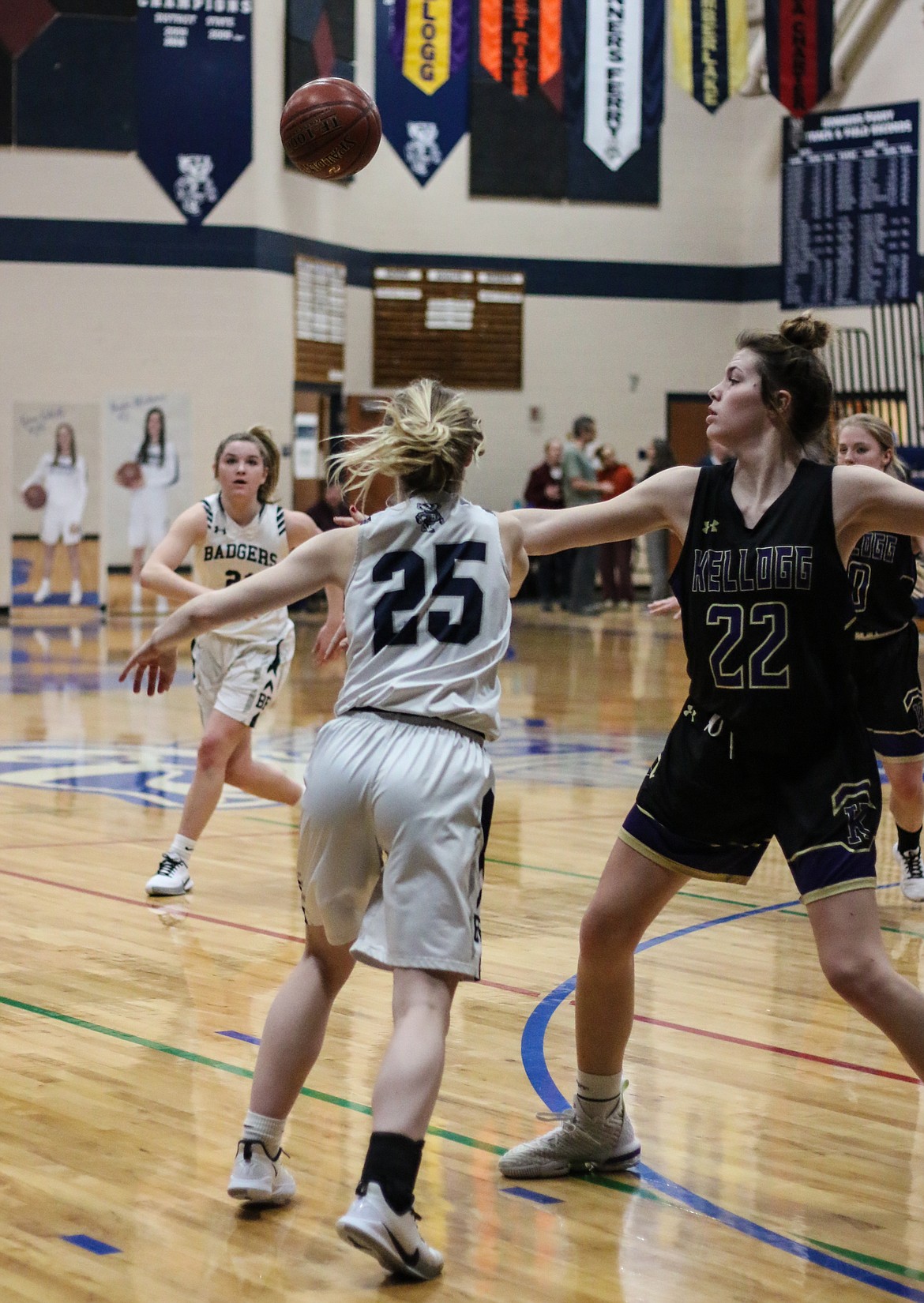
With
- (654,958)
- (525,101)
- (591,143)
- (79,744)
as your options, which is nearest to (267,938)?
(654,958)

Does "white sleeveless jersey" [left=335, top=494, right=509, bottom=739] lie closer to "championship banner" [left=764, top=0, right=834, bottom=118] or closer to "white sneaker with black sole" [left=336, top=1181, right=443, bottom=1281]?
"white sneaker with black sole" [left=336, top=1181, right=443, bottom=1281]

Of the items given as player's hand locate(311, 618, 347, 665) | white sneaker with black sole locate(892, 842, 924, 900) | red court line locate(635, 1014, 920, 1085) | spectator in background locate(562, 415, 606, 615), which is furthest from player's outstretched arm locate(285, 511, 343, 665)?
spectator in background locate(562, 415, 606, 615)

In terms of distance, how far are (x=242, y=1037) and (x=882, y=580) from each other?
9.16 feet

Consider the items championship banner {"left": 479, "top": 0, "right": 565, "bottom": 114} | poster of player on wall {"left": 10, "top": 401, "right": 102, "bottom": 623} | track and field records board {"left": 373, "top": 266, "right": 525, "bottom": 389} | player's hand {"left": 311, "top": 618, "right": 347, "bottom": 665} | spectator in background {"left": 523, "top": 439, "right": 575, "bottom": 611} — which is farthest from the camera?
track and field records board {"left": 373, "top": 266, "right": 525, "bottom": 389}

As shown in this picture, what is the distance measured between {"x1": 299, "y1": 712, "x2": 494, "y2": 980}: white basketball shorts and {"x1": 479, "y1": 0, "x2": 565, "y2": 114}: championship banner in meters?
13.5

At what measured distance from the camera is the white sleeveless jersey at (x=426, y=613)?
3.16 meters

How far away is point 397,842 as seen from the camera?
3.05 meters

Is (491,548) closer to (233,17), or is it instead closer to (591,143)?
(591,143)

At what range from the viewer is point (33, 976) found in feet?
16.5

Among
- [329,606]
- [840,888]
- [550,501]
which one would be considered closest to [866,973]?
[840,888]

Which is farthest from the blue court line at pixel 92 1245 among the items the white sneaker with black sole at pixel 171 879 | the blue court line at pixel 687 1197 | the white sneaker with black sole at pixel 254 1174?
the white sneaker with black sole at pixel 171 879

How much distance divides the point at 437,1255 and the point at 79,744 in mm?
7262

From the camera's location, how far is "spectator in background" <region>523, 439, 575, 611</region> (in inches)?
781

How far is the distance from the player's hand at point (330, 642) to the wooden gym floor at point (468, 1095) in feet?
3.14
